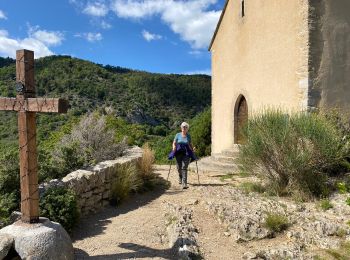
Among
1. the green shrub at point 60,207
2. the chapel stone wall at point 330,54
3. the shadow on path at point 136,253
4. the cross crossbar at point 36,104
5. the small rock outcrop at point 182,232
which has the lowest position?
the shadow on path at point 136,253

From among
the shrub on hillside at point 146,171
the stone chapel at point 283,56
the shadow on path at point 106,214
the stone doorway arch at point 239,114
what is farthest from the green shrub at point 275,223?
the stone doorway arch at point 239,114

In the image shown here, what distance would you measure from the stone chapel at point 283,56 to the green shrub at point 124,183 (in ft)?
13.6

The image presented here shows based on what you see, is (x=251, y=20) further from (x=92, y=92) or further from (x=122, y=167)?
(x=92, y=92)

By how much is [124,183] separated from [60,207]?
6.75 ft

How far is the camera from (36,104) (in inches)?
163

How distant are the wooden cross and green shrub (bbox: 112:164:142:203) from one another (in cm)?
296

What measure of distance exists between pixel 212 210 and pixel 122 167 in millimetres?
2140

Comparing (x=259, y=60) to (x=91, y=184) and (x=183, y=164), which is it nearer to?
(x=183, y=164)

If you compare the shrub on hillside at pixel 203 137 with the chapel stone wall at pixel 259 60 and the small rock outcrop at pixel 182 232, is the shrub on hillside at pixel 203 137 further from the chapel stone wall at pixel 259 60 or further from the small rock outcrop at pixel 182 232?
the small rock outcrop at pixel 182 232

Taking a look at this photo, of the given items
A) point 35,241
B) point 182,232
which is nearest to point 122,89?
point 182,232

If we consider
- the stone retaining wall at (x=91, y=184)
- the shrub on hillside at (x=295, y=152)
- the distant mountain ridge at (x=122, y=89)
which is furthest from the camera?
the distant mountain ridge at (x=122, y=89)

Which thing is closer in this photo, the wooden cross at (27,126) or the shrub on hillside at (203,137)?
the wooden cross at (27,126)

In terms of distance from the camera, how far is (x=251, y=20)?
11.3 meters

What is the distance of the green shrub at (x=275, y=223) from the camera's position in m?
5.57
